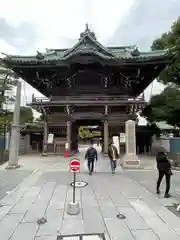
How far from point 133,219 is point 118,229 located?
0.74m

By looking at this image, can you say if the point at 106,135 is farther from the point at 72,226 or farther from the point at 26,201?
the point at 72,226

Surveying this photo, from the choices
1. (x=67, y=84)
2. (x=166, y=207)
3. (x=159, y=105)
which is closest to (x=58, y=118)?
(x=67, y=84)

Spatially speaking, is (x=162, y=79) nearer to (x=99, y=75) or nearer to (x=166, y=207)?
(x=99, y=75)

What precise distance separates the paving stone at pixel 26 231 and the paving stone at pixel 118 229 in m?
1.62

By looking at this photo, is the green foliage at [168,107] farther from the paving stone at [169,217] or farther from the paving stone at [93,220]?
the paving stone at [93,220]

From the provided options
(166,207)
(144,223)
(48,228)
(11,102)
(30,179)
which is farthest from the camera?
(11,102)

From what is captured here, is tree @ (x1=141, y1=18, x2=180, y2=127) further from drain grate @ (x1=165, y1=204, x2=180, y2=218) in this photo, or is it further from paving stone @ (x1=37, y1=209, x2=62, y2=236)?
paving stone @ (x1=37, y1=209, x2=62, y2=236)

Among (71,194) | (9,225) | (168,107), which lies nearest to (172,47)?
(168,107)

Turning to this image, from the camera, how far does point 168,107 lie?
19.2 meters

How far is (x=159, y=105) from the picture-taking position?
809 inches

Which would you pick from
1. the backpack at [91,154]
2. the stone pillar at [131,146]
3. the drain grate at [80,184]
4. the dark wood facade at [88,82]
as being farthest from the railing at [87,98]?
the drain grate at [80,184]

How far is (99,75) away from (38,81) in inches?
242

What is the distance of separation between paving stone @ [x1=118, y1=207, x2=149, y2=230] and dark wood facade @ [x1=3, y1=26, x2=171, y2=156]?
13201 mm

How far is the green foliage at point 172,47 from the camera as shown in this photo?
56.5ft
